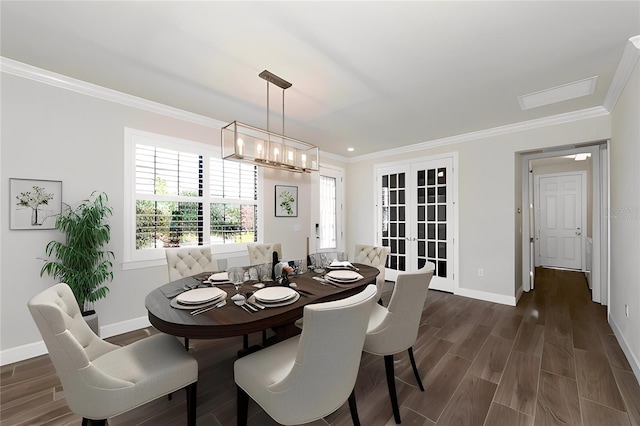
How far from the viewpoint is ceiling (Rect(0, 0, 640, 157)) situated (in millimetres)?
1719

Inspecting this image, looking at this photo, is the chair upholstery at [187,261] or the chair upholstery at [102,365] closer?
the chair upholstery at [102,365]

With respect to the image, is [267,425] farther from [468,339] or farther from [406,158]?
[406,158]

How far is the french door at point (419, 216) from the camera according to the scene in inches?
176

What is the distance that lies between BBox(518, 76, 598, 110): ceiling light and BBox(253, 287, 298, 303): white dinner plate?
10.6 feet

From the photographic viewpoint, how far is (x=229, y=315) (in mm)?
1514

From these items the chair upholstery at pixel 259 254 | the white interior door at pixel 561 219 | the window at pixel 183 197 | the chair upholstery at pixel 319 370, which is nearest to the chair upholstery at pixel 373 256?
the chair upholstery at pixel 259 254

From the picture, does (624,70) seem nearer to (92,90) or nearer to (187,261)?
(187,261)

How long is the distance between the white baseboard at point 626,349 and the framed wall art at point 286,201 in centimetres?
410

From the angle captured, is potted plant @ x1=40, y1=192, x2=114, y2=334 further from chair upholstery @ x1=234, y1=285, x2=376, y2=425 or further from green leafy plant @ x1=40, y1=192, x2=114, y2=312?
chair upholstery @ x1=234, y1=285, x2=376, y2=425

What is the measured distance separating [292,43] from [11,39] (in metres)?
2.16

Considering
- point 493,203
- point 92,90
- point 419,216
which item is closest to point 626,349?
point 493,203

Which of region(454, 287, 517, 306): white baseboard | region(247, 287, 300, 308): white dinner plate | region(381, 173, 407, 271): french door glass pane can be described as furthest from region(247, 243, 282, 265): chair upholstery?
region(454, 287, 517, 306): white baseboard

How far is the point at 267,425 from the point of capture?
5.37 ft

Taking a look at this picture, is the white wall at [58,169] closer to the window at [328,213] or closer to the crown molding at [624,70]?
the window at [328,213]
